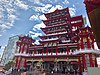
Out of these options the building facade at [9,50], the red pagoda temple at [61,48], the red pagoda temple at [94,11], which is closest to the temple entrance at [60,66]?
the red pagoda temple at [61,48]

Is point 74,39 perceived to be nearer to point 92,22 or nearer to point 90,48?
point 90,48

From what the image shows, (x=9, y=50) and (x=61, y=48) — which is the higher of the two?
(x=61, y=48)

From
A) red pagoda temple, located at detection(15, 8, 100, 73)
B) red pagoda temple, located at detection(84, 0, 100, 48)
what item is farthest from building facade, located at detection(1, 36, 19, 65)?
red pagoda temple, located at detection(84, 0, 100, 48)

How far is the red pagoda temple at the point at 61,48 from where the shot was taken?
26302 mm

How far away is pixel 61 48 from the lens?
106ft

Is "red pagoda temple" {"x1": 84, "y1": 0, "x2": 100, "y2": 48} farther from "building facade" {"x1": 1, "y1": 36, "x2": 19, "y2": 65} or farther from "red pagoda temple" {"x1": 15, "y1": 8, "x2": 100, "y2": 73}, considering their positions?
"building facade" {"x1": 1, "y1": 36, "x2": 19, "y2": 65}

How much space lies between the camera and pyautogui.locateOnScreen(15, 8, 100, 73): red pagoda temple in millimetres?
26302

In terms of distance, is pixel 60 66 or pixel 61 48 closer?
pixel 60 66

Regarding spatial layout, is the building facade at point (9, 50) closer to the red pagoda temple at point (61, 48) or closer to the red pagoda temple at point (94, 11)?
the red pagoda temple at point (61, 48)

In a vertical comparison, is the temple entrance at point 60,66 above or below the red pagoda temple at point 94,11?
below

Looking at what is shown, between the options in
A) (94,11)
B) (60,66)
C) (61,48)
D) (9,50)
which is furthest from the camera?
(9,50)

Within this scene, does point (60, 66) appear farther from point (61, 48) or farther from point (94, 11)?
point (94, 11)

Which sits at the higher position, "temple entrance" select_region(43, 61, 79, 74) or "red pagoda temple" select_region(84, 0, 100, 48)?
"red pagoda temple" select_region(84, 0, 100, 48)

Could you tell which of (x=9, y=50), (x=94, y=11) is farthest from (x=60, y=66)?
(x=9, y=50)
